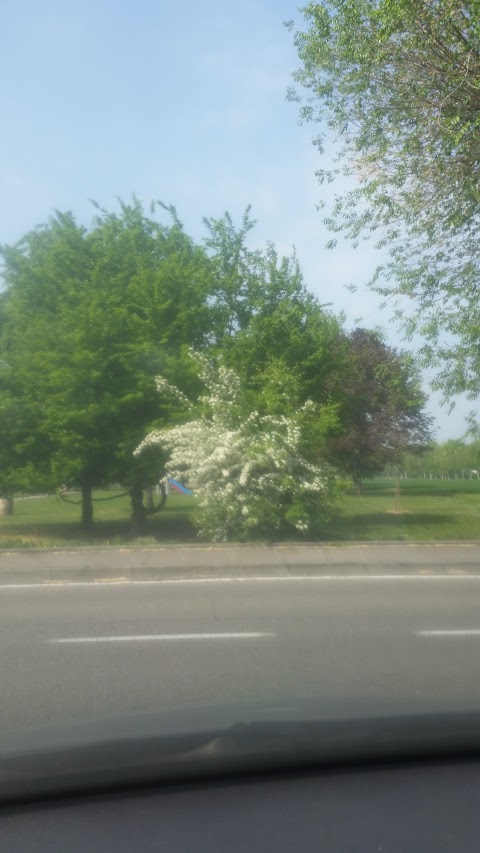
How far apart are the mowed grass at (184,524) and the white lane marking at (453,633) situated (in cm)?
889

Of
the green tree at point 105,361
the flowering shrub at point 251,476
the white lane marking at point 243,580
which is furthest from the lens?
the green tree at point 105,361

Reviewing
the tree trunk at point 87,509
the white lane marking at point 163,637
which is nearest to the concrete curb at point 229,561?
the white lane marking at point 163,637

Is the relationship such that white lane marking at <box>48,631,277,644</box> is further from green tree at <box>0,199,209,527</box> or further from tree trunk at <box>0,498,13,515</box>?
tree trunk at <box>0,498,13,515</box>

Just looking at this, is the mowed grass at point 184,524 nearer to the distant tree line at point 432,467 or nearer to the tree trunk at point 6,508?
the tree trunk at point 6,508

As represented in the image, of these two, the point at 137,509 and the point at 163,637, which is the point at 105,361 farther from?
the point at 163,637

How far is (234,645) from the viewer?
317 inches

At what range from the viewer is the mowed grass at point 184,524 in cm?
1966

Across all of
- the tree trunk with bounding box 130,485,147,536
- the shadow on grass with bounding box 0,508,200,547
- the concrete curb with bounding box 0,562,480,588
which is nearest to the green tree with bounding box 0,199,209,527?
the tree trunk with bounding box 130,485,147,536

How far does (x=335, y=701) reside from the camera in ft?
11.6

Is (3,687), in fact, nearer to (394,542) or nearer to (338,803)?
(338,803)

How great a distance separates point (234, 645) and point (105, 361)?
15359mm

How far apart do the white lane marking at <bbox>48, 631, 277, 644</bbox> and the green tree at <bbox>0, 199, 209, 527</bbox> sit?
44.1 feet

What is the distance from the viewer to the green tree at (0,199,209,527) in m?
22.2

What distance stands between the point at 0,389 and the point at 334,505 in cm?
978
